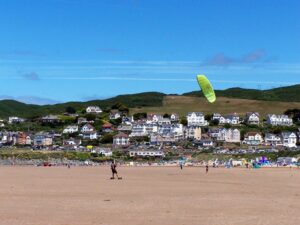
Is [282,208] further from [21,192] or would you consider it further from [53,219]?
[21,192]

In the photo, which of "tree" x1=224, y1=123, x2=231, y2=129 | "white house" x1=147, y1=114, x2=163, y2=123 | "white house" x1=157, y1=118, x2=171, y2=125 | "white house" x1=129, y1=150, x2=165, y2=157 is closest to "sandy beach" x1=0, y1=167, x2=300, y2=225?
"white house" x1=129, y1=150, x2=165, y2=157

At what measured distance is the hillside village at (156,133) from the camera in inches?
3428

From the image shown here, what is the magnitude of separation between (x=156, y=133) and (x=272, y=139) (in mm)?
20517

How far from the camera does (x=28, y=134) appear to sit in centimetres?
10231

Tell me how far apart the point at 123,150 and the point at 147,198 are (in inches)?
2557

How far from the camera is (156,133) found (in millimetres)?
102625

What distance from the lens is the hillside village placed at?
87.1 meters

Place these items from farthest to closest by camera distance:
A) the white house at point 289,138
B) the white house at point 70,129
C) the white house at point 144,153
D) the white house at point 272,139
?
the white house at point 70,129, the white house at point 272,139, the white house at point 289,138, the white house at point 144,153

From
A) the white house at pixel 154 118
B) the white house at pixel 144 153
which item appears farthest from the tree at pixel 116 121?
the white house at pixel 144 153

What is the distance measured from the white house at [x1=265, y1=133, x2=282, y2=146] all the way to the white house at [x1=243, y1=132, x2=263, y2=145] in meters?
1.15

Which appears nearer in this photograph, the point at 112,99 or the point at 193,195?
the point at 193,195

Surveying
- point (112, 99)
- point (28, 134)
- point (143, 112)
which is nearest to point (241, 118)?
point (143, 112)

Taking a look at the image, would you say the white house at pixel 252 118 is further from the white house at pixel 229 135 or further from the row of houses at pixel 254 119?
the white house at pixel 229 135

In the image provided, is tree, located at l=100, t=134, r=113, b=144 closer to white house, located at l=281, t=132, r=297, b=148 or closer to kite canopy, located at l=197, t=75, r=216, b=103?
white house, located at l=281, t=132, r=297, b=148
